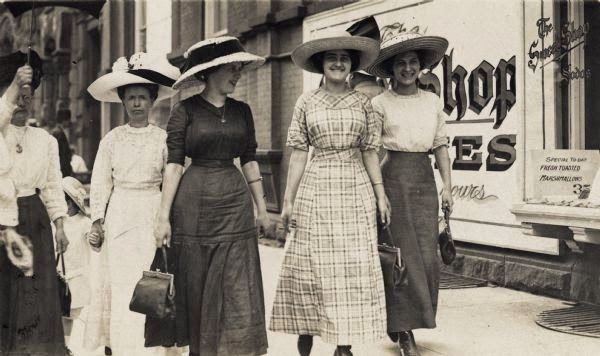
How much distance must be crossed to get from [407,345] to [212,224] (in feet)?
5.53

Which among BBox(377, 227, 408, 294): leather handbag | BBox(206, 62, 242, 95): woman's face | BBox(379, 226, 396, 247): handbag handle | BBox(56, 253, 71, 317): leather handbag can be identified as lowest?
BBox(56, 253, 71, 317): leather handbag

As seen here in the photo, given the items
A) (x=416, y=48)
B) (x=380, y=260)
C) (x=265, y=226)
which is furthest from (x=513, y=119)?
(x=265, y=226)

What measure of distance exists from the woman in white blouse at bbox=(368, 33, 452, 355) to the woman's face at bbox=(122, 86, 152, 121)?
1.57m

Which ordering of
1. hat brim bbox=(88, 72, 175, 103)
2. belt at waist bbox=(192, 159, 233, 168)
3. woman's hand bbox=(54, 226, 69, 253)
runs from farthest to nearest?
1. hat brim bbox=(88, 72, 175, 103)
2. woman's hand bbox=(54, 226, 69, 253)
3. belt at waist bbox=(192, 159, 233, 168)

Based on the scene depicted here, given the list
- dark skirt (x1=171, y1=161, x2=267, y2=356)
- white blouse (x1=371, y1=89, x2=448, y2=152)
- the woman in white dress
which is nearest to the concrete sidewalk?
the woman in white dress

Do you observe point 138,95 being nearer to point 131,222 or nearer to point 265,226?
point 131,222

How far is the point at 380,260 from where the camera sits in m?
5.03

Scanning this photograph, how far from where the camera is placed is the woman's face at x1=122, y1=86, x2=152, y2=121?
5.01m

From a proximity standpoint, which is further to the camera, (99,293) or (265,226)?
(99,293)

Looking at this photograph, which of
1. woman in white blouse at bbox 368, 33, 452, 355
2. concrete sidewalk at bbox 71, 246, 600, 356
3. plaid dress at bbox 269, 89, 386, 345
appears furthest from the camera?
concrete sidewalk at bbox 71, 246, 600, 356

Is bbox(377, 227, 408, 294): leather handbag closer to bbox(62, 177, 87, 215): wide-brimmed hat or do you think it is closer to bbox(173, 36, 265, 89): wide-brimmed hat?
bbox(173, 36, 265, 89): wide-brimmed hat

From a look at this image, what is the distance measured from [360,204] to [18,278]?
7.03ft

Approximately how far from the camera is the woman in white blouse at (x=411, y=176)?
5.26 metres

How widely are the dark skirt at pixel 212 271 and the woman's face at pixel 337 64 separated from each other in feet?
3.40
